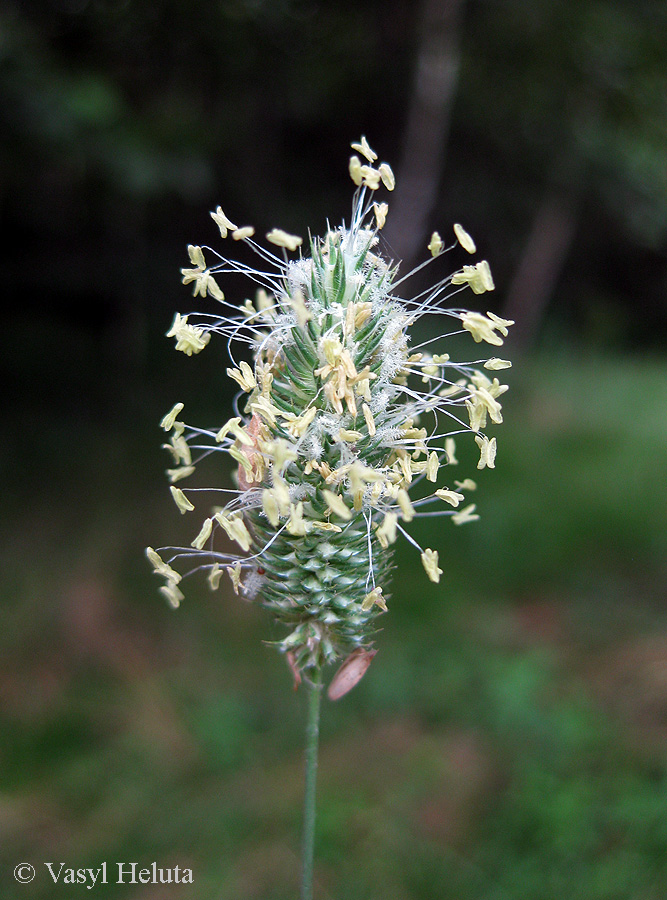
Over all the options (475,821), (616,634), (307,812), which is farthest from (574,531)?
(307,812)

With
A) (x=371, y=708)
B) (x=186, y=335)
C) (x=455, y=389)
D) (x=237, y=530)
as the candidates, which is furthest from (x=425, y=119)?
(x=237, y=530)

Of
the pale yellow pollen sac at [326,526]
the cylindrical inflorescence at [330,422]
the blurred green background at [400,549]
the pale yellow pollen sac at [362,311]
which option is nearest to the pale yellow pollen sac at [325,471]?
the cylindrical inflorescence at [330,422]

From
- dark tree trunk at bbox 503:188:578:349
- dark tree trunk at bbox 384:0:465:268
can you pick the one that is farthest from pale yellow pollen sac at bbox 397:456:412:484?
dark tree trunk at bbox 503:188:578:349

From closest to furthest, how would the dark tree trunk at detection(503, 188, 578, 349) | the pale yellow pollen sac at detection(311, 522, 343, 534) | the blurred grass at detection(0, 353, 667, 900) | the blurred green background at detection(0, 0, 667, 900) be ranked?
1. the pale yellow pollen sac at detection(311, 522, 343, 534)
2. the blurred grass at detection(0, 353, 667, 900)
3. the blurred green background at detection(0, 0, 667, 900)
4. the dark tree trunk at detection(503, 188, 578, 349)

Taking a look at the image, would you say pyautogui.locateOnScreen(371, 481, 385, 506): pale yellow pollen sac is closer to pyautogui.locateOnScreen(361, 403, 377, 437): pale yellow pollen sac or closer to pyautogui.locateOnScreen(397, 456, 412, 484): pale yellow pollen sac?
pyautogui.locateOnScreen(397, 456, 412, 484): pale yellow pollen sac

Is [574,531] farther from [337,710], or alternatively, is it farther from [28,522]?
[28,522]

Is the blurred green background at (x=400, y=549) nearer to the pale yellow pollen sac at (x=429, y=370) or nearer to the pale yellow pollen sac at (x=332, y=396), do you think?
the pale yellow pollen sac at (x=429, y=370)

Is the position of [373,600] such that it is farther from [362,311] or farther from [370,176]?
[370,176]
